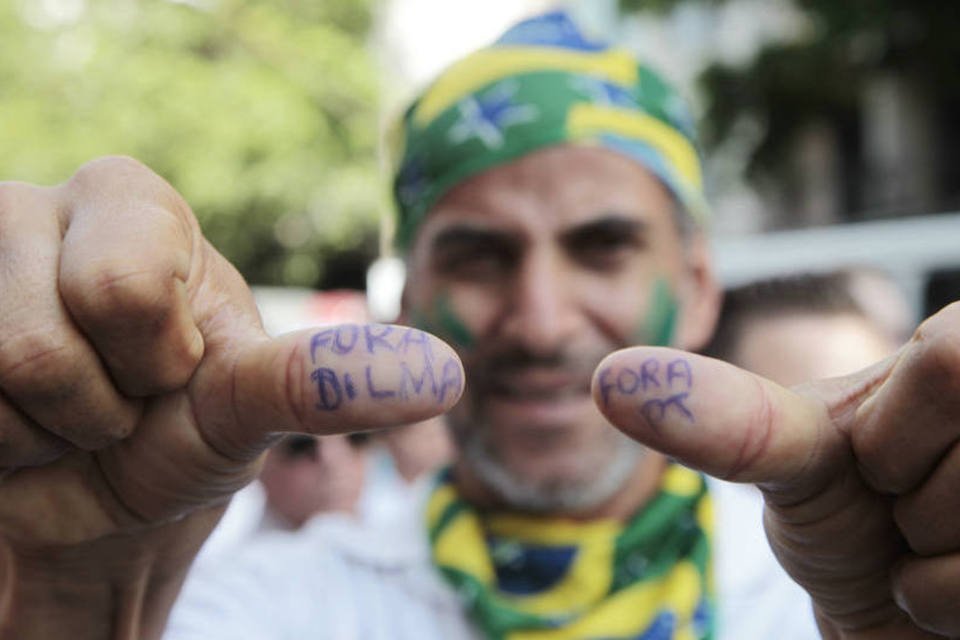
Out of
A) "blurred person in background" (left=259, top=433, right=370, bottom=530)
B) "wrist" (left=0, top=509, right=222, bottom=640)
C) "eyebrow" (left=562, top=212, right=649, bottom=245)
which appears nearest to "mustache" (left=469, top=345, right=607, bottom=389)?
"eyebrow" (left=562, top=212, right=649, bottom=245)

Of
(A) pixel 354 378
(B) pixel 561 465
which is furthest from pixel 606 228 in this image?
(A) pixel 354 378

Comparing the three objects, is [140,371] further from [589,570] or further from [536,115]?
[536,115]

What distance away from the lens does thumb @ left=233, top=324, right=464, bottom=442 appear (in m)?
0.93

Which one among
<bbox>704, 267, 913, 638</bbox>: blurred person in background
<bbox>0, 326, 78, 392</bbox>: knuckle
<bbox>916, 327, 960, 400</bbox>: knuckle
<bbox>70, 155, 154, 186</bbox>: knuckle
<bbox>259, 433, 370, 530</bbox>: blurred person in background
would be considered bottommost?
<bbox>259, 433, 370, 530</bbox>: blurred person in background

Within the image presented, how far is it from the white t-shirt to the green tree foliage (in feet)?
30.2

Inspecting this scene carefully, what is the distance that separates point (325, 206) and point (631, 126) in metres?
10.5

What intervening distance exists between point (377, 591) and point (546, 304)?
1.95 ft

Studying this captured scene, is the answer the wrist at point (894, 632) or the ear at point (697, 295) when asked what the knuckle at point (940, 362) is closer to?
the wrist at point (894, 632)

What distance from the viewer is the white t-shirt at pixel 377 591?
187 centimetres

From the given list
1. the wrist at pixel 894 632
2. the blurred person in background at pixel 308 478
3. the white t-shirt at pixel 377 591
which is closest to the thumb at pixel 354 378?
the wrist at pixel 894 632

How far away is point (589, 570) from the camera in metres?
1.88

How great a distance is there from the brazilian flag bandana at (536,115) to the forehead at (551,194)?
2cm

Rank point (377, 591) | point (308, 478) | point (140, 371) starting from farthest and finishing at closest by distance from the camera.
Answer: point (308, 478) < point (377, 591) < point (140, 371)

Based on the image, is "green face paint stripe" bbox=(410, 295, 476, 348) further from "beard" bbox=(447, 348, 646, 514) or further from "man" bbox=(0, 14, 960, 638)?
"man" bbox=(0, 14, 960, 638)
